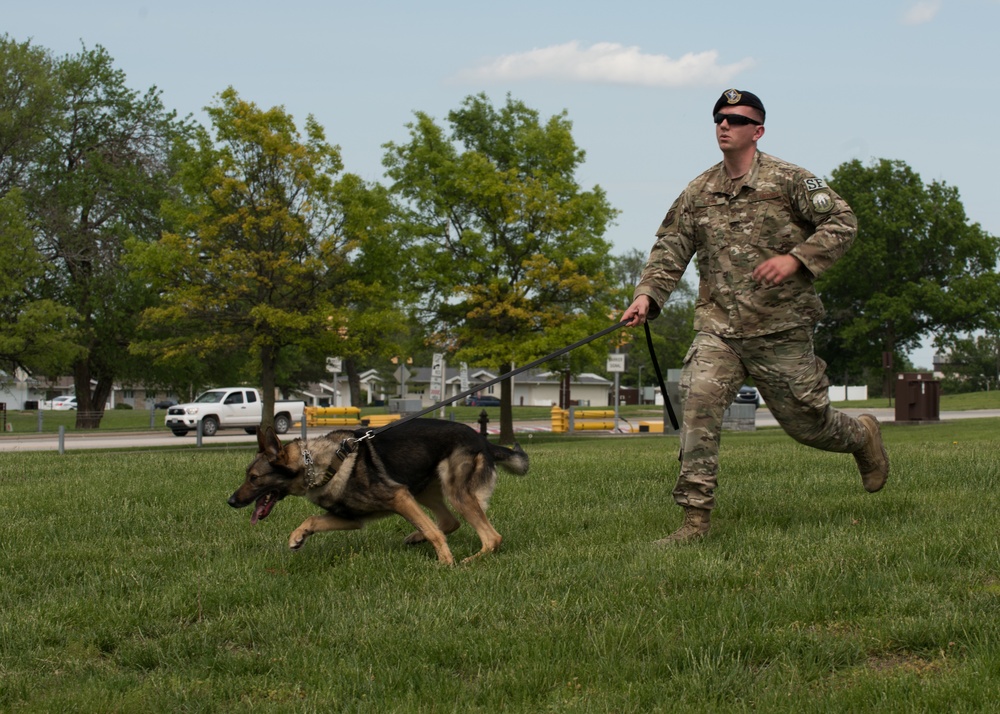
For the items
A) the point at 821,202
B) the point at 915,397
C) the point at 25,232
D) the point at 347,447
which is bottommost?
the point at 347,447

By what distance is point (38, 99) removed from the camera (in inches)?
1576

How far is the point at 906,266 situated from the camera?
7062 cm

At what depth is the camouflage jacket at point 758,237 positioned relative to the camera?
236 inches

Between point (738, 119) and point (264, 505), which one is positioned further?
point (264, 505)

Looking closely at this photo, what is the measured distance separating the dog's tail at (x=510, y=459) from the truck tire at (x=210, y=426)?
3272 cm

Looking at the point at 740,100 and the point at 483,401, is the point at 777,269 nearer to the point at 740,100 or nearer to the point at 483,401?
the point at 740,100

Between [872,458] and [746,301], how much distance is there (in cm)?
→ 152

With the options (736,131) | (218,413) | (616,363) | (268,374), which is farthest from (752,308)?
(218,413)

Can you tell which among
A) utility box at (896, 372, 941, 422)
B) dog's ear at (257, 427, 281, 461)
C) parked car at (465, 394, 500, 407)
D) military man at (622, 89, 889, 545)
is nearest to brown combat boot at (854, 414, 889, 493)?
military man at (622, 89, 889, 545)

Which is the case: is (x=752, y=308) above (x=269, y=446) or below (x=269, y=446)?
above

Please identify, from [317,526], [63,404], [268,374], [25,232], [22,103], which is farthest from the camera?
[63,404]

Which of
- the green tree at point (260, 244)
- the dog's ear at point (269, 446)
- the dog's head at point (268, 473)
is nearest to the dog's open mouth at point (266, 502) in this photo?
the dog's head at point (268, 473)

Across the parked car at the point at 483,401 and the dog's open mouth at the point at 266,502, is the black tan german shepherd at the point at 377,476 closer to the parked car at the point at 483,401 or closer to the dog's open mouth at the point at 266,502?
the dog's open mouth at the point at 266,502

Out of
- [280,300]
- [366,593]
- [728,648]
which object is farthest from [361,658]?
[280,300]
